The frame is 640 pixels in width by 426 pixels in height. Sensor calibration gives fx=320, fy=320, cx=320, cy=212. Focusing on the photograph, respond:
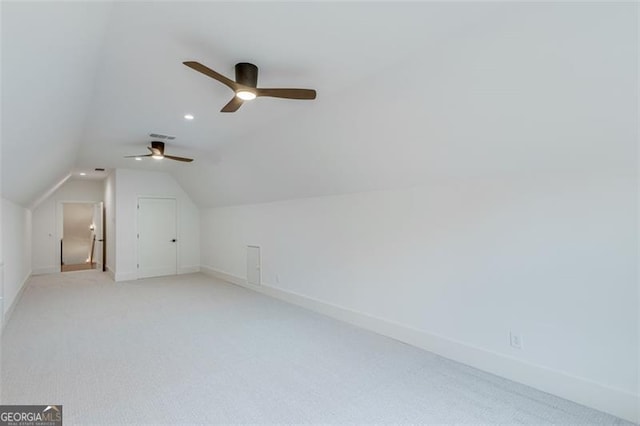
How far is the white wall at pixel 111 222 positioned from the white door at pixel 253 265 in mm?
3492

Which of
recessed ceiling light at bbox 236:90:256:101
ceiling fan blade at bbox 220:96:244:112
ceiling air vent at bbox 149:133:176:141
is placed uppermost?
ceiling air vent at bbox 149:133:176:141

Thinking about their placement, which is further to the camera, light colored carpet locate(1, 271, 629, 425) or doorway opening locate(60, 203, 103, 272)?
doorway opening locate(60, 203, 103, 272)

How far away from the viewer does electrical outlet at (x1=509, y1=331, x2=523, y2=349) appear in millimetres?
2766

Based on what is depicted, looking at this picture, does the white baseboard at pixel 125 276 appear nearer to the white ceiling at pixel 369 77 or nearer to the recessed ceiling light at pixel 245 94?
→ the white ceiling at pixel 369 77

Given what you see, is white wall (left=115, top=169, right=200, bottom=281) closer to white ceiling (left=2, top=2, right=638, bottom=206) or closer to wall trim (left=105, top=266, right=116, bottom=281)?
wall trim (left=105, top=266, right=116, bottom=281)

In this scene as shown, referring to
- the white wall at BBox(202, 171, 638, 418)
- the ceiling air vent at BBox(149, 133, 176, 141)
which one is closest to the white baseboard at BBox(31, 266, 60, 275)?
the ceiling air vent at BBox(149, 133, 176, 141)

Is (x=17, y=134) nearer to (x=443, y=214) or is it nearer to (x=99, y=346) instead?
(x=99, y=346)

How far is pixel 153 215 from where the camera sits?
25.5ft

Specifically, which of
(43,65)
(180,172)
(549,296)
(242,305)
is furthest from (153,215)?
(549,296)

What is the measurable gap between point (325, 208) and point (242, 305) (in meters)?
2.13

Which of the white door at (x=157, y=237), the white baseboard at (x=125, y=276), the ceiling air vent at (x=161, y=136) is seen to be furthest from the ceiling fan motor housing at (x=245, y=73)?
the white baseboard at (x=125, y=276)

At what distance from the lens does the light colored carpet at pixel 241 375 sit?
7.54 feet

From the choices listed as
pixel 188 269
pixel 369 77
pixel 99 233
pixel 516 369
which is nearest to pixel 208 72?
pixel 369 77

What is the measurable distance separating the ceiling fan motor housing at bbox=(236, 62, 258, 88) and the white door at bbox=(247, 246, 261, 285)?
4085 mm
